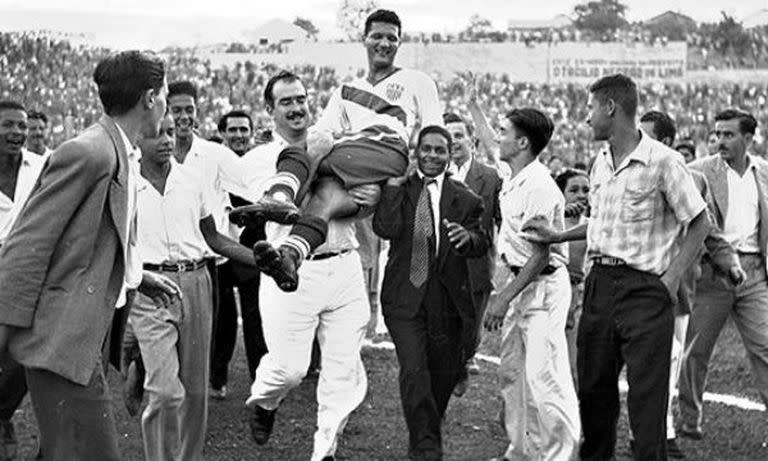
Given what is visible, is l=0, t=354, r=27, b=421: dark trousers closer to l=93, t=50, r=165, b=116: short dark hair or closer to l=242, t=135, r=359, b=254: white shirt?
l=242, t=135, r=359, b=254: white shirt

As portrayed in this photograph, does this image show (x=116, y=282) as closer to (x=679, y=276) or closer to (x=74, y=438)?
(x=74, y=438)

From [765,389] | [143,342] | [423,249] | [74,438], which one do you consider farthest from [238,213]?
[765,389]

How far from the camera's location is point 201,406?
773cm

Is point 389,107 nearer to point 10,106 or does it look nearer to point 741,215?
point 10,106

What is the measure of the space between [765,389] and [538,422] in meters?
2.00

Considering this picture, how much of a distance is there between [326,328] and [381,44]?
1.68 metres

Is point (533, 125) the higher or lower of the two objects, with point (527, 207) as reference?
higher

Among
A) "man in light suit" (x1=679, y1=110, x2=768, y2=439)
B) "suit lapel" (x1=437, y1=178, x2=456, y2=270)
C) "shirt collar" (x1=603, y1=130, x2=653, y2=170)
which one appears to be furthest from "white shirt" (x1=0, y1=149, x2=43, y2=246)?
"man in light suit" (x1=679, y1=110, x2=768, y2=439)

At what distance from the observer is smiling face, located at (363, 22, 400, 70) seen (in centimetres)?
834

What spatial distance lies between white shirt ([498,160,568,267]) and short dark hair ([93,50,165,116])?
3.15 meters

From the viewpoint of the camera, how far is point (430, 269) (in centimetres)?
823

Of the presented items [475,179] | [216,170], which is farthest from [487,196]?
[216,170]

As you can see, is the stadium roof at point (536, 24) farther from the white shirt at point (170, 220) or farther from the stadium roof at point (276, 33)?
the white shirt at point (170, 220)

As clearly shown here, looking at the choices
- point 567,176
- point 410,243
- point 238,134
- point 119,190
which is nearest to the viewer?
point 119,190
